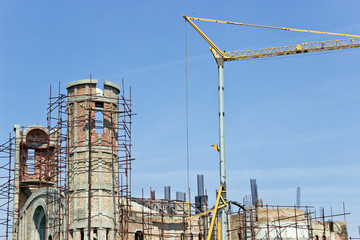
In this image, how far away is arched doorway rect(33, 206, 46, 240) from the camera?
46.5 m

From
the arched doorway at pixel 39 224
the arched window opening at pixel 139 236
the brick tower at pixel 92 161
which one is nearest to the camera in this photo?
the brick tower at pixel 92 161

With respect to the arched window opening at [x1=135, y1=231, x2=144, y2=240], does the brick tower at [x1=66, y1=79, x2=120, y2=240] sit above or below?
above

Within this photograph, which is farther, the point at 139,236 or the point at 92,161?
the point at 139,236

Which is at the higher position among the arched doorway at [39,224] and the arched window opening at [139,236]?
the arched doorway at [39,224]

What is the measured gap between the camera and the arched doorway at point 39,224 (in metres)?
46.5

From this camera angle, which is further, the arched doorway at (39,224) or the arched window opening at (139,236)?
the arched doorway at (39,224)

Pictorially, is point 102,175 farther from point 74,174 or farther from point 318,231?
point 318,231

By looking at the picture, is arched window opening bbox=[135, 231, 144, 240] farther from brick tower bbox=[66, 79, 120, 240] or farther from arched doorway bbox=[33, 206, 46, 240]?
arched doorway bbox=[33, 206, 46, 240]

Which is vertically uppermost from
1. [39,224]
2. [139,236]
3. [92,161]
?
[92,161]

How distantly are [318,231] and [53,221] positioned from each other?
22109mm

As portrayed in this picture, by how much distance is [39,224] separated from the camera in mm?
46719

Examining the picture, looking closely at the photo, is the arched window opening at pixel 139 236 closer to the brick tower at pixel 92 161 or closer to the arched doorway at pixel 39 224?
the brick tower at pixel 92 161

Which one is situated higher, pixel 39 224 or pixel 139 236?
pixel 39 224

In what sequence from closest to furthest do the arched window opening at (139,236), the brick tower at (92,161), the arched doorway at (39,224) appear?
the brick tower at (92,161) < the arched window opening at (139,236) < the arched doorway at (39,224)
